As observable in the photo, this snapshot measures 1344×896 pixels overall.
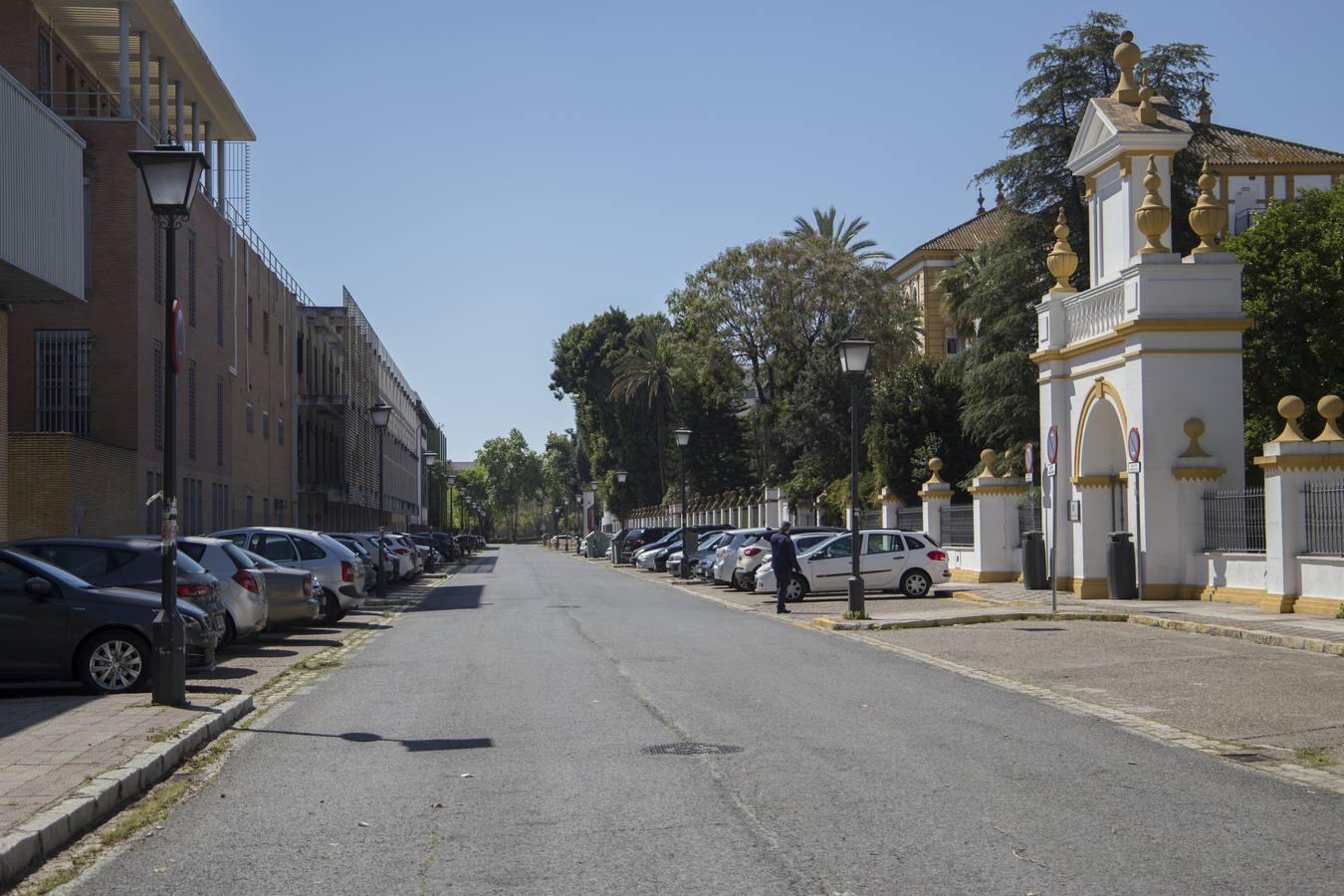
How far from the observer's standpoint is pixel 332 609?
23766 millimetres

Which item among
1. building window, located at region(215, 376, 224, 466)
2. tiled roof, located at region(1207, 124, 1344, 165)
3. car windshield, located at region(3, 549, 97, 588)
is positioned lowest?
car windshield, located at region(3, 549, 97, 588)

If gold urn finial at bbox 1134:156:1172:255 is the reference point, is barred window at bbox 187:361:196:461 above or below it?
below

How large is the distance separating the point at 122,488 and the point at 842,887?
2793 centimetres

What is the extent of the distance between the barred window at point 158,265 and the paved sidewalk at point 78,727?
19.1m

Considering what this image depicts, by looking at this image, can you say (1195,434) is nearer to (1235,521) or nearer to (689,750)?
(1235,521)

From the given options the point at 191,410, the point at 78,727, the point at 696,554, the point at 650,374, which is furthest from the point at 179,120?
the point at 650,374

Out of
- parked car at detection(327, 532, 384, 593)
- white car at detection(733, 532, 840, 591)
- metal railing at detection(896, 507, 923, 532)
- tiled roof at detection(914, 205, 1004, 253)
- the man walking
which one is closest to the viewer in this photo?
the man walking

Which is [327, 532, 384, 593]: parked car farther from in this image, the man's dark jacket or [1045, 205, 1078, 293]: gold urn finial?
[1045, 205, 1078, 293]: gold urn finial

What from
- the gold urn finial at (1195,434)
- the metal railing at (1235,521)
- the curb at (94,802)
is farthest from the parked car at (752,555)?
the curb at (94,802)

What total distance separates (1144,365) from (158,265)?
77.7 feet

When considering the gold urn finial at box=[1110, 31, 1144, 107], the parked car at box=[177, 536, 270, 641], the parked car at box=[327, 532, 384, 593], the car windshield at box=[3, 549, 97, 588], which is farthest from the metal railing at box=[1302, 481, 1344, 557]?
the parked car at box=[327, 532, 384, 593]

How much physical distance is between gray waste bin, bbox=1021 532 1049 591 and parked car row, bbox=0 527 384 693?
16.4 m

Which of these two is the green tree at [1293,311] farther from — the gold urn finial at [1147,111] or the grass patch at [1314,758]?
the grass patch at [1314,758]

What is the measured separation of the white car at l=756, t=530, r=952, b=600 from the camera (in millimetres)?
29406
